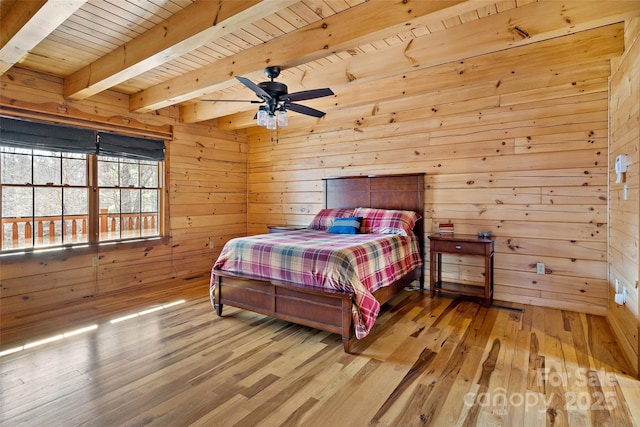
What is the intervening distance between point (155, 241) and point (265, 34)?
3212mm

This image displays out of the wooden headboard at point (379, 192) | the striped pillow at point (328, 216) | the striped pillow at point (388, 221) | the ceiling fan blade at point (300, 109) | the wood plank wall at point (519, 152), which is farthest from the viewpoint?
the striped pillow at point (328, 216)

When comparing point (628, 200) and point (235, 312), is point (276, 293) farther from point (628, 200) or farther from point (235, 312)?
point (628, 200)

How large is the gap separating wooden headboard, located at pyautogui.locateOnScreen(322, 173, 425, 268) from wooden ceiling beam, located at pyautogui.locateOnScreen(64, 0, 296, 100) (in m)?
2.79

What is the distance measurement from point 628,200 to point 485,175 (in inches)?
57.0

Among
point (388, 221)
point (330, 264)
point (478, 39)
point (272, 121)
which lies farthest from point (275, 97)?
point (388, 221)

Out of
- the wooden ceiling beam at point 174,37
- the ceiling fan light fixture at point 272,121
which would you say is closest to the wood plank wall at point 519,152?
the ceiling fan light fixture at point 272,121

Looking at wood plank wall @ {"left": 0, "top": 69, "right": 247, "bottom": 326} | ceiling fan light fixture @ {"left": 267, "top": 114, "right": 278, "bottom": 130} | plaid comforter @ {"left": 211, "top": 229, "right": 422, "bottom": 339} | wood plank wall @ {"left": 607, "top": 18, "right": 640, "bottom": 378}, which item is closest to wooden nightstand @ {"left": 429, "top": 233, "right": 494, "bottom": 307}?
plaid comforter @ {"left": 211, "top": 229, "right": 422, "bottom": 339}

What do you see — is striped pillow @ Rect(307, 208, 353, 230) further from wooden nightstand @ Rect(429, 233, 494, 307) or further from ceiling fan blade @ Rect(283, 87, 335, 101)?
ceiling fan blade @ Rect(283, 87, 335, 101)

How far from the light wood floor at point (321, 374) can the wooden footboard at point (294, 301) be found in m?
0.17

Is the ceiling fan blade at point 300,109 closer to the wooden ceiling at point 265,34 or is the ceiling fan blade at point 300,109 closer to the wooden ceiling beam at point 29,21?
the wooden ceiling at point 265,34

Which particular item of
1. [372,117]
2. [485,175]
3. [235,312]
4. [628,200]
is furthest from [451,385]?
[372,117]

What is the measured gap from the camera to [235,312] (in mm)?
3434

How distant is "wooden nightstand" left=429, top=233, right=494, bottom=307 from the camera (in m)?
3.48

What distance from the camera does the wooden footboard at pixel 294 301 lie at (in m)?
2.56
